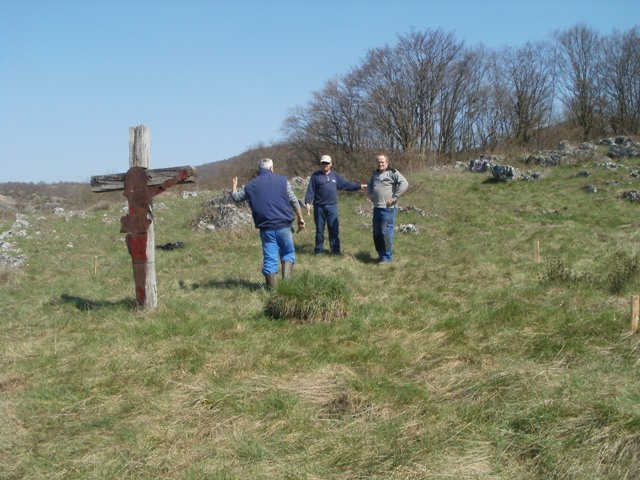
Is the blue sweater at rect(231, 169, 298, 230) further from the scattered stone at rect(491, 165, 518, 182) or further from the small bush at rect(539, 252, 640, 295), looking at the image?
the scattered stone at rect(491, 165, 518, 182)

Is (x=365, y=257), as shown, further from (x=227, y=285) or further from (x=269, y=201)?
(x=269, y=201)

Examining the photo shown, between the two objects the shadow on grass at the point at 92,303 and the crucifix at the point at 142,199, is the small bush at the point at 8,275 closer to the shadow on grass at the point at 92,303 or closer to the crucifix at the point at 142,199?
the shadow on grass at the point at 92,303

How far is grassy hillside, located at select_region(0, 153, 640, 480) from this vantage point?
345cm

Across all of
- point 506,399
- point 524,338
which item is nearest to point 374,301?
point 524,338

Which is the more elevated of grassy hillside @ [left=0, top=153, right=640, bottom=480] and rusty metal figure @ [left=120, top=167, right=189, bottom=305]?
rusty metal figure @ [left=120, top=167, right=189, bottom=305]

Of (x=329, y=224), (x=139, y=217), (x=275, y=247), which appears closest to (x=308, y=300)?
(x=275, y=247)

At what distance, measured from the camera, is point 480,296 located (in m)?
7.03

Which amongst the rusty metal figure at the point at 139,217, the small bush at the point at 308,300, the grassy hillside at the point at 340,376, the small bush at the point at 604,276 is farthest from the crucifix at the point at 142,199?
the small bush at the point at 604,276

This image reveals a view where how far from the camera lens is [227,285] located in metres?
8.34

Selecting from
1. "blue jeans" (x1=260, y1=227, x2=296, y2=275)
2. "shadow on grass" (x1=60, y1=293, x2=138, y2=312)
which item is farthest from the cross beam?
"shadow on grass" (x1=60, y1=293, x2=138, y2=312)

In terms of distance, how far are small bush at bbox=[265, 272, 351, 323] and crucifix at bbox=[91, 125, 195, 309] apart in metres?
1.50

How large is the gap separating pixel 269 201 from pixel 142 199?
5.14ft

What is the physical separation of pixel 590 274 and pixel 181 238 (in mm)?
9068

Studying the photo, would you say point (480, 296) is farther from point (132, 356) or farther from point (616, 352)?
point (132, 356)
